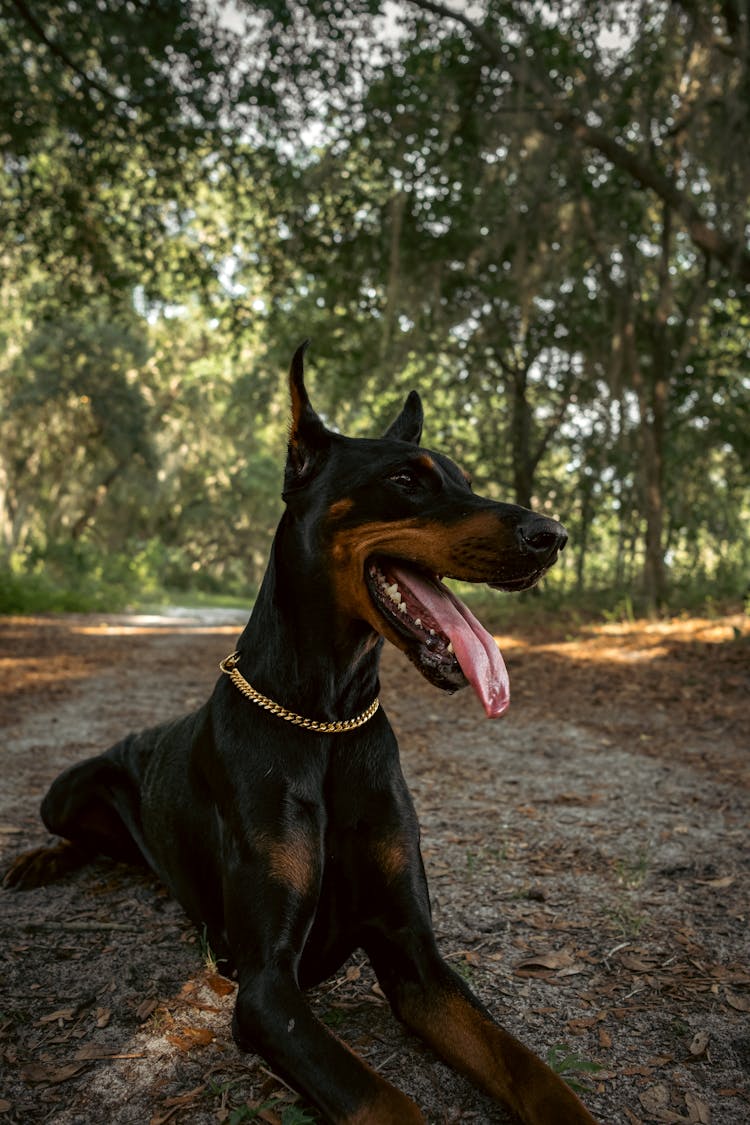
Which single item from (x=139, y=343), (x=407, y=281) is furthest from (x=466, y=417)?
(x=139, y=343)

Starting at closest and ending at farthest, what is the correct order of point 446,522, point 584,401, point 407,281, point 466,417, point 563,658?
point 446,522, point 563,658, point 407,281, point 584,401, point 466,417

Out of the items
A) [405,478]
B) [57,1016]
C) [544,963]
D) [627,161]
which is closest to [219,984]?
[57,1016]

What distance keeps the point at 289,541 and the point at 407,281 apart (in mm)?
11340

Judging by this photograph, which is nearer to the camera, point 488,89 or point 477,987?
point 477,987

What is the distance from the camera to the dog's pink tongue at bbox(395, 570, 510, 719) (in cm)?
207

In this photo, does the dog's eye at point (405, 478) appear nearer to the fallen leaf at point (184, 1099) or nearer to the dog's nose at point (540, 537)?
the dog's nose at point (540, 537)

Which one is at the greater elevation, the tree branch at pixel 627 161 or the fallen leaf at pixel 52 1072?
the tree branch at pixel 627 161

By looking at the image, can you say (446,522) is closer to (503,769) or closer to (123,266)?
(503,769)

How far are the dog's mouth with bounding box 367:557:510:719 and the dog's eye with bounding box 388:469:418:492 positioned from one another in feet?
0.73

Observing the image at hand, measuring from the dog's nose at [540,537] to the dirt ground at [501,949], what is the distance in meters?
1.24

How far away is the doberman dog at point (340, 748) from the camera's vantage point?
6.27 feet

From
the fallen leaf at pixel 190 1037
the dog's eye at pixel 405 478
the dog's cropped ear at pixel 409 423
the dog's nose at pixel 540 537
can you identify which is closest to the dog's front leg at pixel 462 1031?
the fallen leaf at pixel 190 1037

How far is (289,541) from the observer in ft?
7.74

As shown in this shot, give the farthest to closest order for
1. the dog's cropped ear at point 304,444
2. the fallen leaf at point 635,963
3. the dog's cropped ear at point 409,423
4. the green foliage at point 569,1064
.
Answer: the dog's cropped ear at point 409,423 → the fallen leaf at point 635,963 → the dog's cropped ear at point 304,444 → the green foliage at point 569,1064
